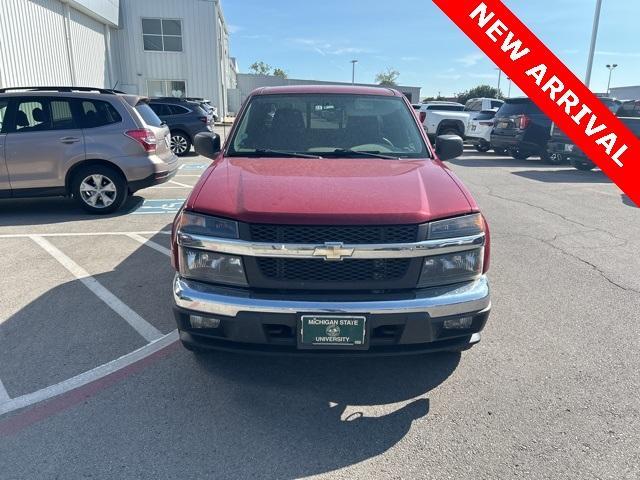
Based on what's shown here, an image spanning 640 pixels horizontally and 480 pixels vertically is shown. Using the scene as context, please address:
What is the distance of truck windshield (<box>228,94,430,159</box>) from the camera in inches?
147

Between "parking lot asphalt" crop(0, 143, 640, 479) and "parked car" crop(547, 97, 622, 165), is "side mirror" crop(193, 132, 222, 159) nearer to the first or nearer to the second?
"parking lot asphalt" crop(0, 143, 640, 479)

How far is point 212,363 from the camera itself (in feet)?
10.6

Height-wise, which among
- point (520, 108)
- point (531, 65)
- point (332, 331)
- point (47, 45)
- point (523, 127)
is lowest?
point (332, 331)

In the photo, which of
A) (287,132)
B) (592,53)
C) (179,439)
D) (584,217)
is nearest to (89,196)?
(287,132)

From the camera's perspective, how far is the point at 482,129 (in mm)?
17641

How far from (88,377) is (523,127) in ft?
48.8

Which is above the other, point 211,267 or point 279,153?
point 279,153

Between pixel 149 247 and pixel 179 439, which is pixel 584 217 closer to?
pixel 149 247

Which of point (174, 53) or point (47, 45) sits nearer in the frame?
point (47, 45)

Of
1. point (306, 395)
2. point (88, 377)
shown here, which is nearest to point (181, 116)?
point (88, 377)

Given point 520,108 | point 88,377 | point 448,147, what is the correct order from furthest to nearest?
1. point 520,108
2. point 448,147
3. point 88,377

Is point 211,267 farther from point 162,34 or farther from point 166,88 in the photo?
point 162,34

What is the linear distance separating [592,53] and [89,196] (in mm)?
25815

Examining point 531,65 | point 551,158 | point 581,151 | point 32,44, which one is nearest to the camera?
point 531,65
